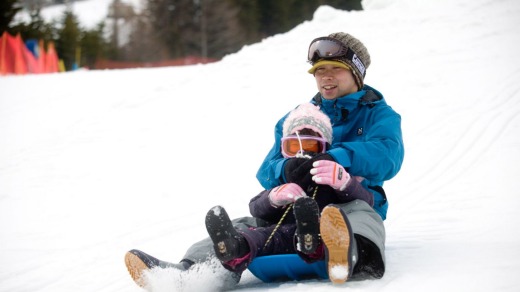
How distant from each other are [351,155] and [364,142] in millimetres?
120

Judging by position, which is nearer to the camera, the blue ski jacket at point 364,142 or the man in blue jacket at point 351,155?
the man in blue jacket at point 351,155

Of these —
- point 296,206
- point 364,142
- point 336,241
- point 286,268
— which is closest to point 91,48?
point 364,142

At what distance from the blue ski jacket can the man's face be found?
60 mm

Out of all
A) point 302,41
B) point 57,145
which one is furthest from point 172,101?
point 302,41

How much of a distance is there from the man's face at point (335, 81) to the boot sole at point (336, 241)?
107 centimetres

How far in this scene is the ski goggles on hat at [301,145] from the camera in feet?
9.43

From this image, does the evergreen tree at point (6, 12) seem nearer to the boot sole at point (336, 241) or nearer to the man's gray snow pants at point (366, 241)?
the man's gray snow pants at point (366, 241)

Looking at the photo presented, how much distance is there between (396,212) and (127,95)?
653cm

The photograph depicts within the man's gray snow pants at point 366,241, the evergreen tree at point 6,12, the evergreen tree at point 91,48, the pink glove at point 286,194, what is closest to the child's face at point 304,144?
the pink glove at point 286,194

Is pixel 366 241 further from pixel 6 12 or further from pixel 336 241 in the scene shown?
pixel 6 12

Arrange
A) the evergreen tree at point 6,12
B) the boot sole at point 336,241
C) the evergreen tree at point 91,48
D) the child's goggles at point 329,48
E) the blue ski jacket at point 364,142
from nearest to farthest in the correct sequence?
the boot sole at point 336,241
the blue ski jacket at point 364,142
the child's goggles at point 329,48
the evergreen tree at point 6,12
the evergreen tree at point 91,48

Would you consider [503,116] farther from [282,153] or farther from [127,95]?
[127,95]

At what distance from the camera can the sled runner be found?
2.59 meters

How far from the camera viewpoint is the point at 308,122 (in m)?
2.86
